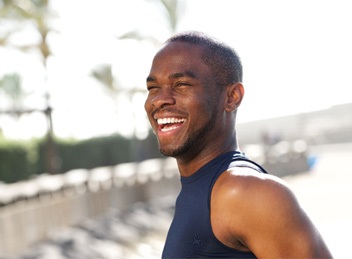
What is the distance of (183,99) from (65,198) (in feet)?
26.9

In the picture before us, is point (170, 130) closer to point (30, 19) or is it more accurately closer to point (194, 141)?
point (194, 141)

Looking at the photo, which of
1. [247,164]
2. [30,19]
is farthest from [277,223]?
[30,19]

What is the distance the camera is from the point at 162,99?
1650 millimetres

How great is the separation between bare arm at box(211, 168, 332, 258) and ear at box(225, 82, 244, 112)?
326 mm

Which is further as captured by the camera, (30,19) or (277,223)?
(30,19)

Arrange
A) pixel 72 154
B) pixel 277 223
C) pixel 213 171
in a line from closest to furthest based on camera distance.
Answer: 1. pixel 277 223
2. pixel 213 171
3. pixel 72 154

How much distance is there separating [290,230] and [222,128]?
1.52ft

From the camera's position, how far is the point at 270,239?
132 cm

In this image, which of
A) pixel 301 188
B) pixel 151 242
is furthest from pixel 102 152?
pixel 151 242

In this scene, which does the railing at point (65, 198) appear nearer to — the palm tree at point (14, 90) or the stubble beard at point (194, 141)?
the stubble beard at point (194, 141)

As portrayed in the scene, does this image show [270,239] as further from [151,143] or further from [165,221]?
[151,143]

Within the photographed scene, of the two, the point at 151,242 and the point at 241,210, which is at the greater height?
the point at 241,210

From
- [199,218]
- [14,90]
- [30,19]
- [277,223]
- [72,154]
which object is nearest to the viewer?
[277,223]

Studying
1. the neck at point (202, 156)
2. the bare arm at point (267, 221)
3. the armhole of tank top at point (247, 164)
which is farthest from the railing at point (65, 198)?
the bare arm at point (267, 221)
